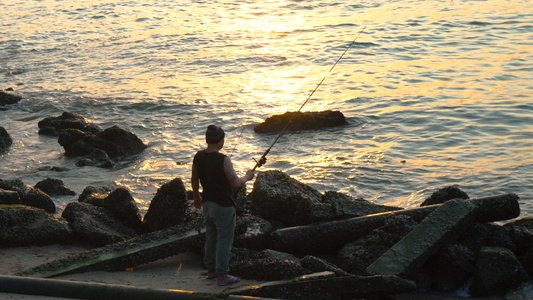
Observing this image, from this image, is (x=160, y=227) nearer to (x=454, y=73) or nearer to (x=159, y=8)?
(x=454, y=73)

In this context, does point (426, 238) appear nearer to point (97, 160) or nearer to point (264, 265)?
point (264, 265)

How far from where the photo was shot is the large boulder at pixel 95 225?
7.18m

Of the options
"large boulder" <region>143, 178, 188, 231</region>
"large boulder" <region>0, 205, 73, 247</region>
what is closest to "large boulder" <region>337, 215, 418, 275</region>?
"large boulder" <region>143, 178, 188, 231</region>

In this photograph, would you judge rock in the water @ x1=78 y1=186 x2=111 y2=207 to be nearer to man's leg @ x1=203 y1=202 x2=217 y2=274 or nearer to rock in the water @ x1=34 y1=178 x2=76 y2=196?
rock in the water @ x1=34 y1=178 x2=76 y2=196

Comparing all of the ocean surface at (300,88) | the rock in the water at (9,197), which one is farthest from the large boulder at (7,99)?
the rock in the water at (9,197)

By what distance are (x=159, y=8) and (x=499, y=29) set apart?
14147 mm

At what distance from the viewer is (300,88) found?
15969mm

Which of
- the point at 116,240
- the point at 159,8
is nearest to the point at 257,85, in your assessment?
the point at 116,240

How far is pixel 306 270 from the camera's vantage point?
579 centimetres

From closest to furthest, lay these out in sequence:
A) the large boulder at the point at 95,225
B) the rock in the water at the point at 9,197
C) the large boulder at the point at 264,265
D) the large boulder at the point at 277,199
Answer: the large boulder at the point at 264,265
the large boulder at the point at 95,225
the large boulder at the point at 277,199
the rock in the water at the point at 9,197

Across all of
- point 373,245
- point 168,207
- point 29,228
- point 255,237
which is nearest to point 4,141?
point 29,228

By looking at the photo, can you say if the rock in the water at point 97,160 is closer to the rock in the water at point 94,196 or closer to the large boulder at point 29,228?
the rock in the water at point 94,196

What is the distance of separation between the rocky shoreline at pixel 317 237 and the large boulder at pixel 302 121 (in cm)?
498

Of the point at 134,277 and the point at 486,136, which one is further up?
the point at 134,277
